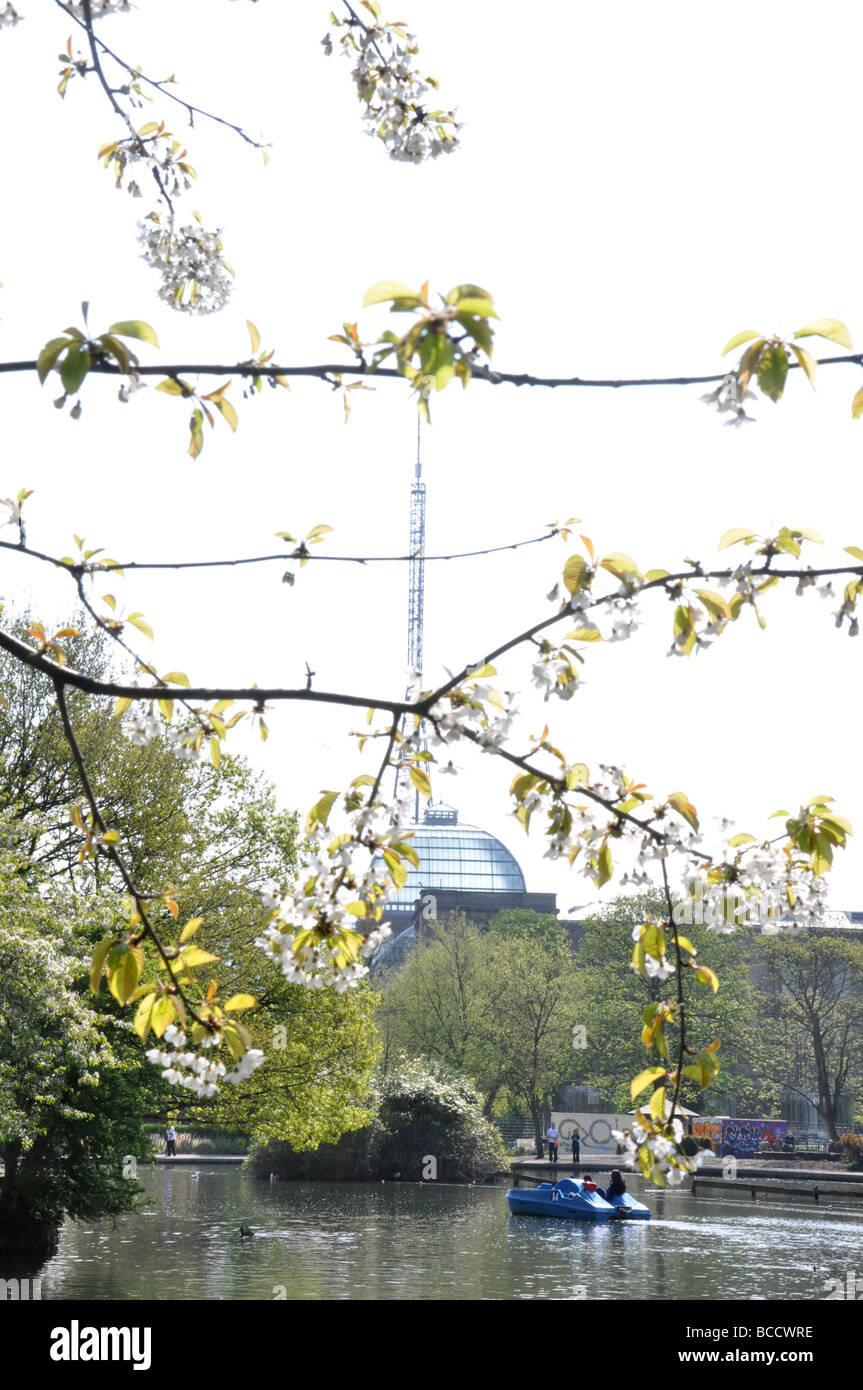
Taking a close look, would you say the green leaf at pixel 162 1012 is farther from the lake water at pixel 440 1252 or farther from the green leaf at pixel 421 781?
the lake water at pixel 440 1252

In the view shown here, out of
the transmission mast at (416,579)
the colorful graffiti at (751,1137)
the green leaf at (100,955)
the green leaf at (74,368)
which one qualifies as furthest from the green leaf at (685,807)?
the transmission mast at (416,579)

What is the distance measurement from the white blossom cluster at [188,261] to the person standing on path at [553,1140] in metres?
43.4

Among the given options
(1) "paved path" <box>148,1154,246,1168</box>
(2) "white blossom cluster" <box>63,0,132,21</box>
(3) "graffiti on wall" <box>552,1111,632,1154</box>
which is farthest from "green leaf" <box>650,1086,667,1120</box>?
(1) "paved path" <box>148,1154,246,1168</box>

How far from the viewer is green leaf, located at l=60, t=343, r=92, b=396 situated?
201 centimetres

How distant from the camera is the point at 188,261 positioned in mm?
3594

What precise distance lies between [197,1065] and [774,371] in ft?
6.00

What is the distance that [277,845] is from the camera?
24.4 metres

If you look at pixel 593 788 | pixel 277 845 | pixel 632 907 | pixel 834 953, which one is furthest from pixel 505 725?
pixel 834 953

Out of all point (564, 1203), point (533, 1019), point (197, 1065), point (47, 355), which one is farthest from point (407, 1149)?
point (47, 355)

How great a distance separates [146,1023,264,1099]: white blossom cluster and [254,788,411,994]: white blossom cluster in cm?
A: 20

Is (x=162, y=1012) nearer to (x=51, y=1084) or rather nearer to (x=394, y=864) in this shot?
(x=394, y=864)

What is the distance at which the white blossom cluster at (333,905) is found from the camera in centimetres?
253

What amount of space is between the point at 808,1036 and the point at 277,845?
117 ft
